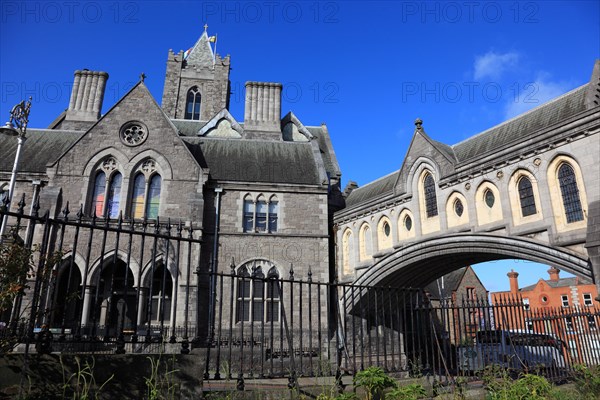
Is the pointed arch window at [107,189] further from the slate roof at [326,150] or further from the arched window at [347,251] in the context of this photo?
the slate roof at [326,150]

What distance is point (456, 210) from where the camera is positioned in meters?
15.5

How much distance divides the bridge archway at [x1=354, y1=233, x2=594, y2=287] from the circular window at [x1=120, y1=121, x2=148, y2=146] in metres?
12.1

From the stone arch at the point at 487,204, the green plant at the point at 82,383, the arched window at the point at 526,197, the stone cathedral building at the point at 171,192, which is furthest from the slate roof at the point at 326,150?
the green plant at the point at 82,383

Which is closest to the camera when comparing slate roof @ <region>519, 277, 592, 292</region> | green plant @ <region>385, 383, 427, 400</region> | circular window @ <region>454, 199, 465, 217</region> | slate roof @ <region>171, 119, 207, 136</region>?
green plant @ <region>385, 383, 427, 400</region>

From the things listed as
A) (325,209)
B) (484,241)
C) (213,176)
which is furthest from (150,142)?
(484,241)

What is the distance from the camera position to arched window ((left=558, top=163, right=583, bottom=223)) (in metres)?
11.7

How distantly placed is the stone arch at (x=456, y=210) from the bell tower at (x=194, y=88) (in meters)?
25.5

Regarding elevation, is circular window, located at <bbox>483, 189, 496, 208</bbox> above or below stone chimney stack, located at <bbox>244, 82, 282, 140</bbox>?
below

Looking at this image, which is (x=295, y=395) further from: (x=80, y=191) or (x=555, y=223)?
(x=80, y=191)

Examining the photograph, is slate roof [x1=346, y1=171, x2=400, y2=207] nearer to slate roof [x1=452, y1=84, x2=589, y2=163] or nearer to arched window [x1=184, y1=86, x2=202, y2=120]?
slate roof [x1=452, y1=84, x2=589, y2=163]

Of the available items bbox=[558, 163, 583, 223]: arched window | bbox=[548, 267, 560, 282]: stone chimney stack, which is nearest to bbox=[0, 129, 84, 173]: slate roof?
A: bbox=[558, 163, 583, 223]: arched window

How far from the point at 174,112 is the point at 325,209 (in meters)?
22.0

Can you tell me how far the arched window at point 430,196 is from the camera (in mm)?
16391

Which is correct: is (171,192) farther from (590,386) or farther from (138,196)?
(590,386)
